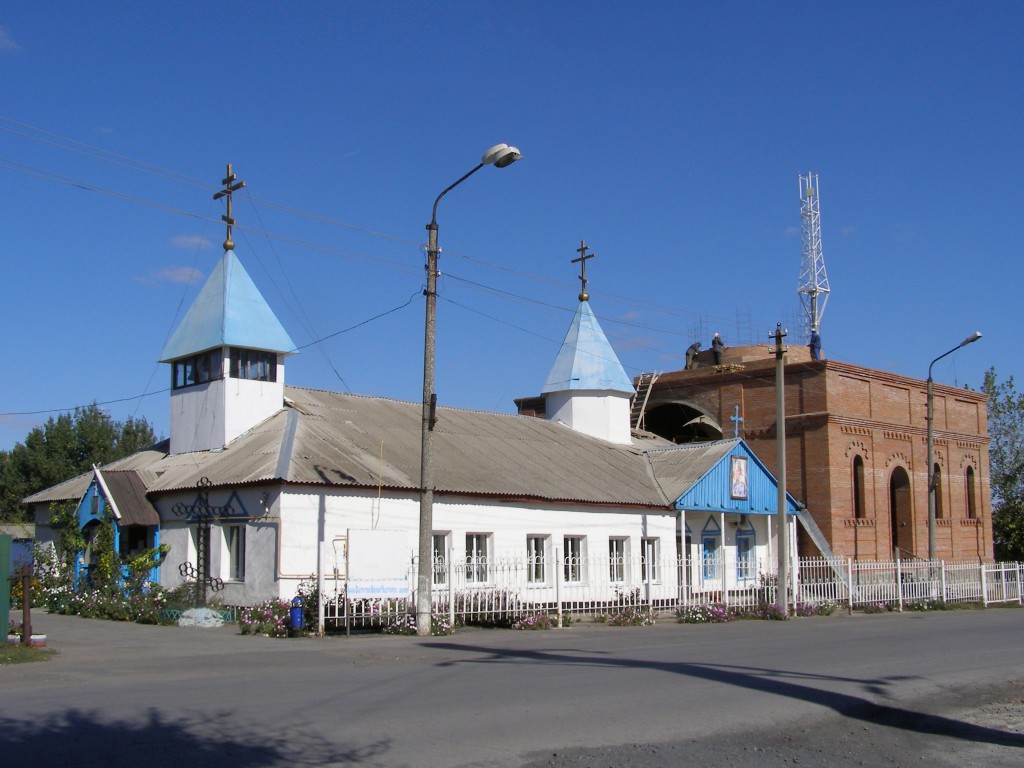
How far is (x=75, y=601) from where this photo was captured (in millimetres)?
22547

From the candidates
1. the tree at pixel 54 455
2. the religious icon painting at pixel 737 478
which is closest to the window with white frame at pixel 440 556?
the religious icon painting at pixel 737 478

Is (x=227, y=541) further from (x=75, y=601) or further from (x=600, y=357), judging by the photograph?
(x=600, y=357)

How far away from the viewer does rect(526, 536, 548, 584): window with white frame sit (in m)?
25.5

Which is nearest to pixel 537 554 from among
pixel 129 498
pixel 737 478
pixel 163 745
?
pixel 737 478

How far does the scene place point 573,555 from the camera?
26.6m

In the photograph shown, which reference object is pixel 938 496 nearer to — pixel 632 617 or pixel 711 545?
pixel 711 545

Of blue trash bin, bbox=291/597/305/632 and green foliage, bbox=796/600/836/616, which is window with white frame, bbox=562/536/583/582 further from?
blue trash bin, bbox=291/597/305/632

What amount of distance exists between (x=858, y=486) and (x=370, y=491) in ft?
71.8

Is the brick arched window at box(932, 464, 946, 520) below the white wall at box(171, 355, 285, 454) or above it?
below

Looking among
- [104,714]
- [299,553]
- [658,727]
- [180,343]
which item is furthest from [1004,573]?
[104,714]

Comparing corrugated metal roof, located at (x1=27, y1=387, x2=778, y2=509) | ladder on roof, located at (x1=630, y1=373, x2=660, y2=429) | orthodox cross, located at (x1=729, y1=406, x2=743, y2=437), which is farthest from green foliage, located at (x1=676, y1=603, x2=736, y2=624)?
ladder on roof, located at (x1=630, y1=373, x2=660, y2=429)

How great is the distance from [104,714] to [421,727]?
2816 millimetres

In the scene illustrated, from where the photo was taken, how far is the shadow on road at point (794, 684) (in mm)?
10016

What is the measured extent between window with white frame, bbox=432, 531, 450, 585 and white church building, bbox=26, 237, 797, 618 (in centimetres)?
5
